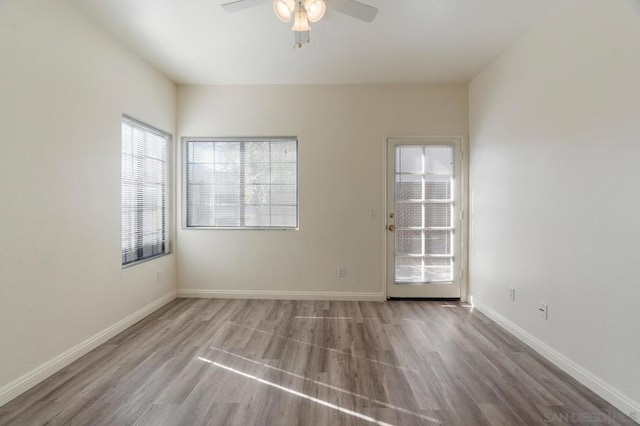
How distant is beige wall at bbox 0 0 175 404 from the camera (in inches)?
72.7

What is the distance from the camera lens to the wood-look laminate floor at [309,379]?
170 cm

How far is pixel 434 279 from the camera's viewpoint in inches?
149

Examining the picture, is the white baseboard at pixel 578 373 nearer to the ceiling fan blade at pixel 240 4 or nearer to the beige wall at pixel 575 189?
the beige wall at pixel 575 189

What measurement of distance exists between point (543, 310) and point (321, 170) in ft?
8.53

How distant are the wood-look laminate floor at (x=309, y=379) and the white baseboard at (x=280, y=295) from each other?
0.67m

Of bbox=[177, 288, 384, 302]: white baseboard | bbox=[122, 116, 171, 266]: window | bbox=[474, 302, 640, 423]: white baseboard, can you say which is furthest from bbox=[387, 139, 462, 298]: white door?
bbox=[122, 116, 171, 266]: window

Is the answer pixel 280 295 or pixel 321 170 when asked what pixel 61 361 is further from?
pixel 321 170

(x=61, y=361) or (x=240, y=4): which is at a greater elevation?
(x=240, y=4)

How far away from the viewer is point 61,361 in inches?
85.2

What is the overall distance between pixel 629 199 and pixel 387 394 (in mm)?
1865

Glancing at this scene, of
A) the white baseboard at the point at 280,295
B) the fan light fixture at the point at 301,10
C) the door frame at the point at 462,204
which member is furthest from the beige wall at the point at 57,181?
the door frame at the point at 462,204

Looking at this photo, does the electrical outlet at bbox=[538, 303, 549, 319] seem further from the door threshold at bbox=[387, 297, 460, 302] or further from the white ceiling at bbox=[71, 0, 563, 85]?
the white ceiling at bbox=[71, 0, 563, 85]

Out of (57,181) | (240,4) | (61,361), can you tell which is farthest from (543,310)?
(57,181)

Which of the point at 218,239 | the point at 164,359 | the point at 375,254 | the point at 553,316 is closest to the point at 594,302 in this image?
the point at 553,316
